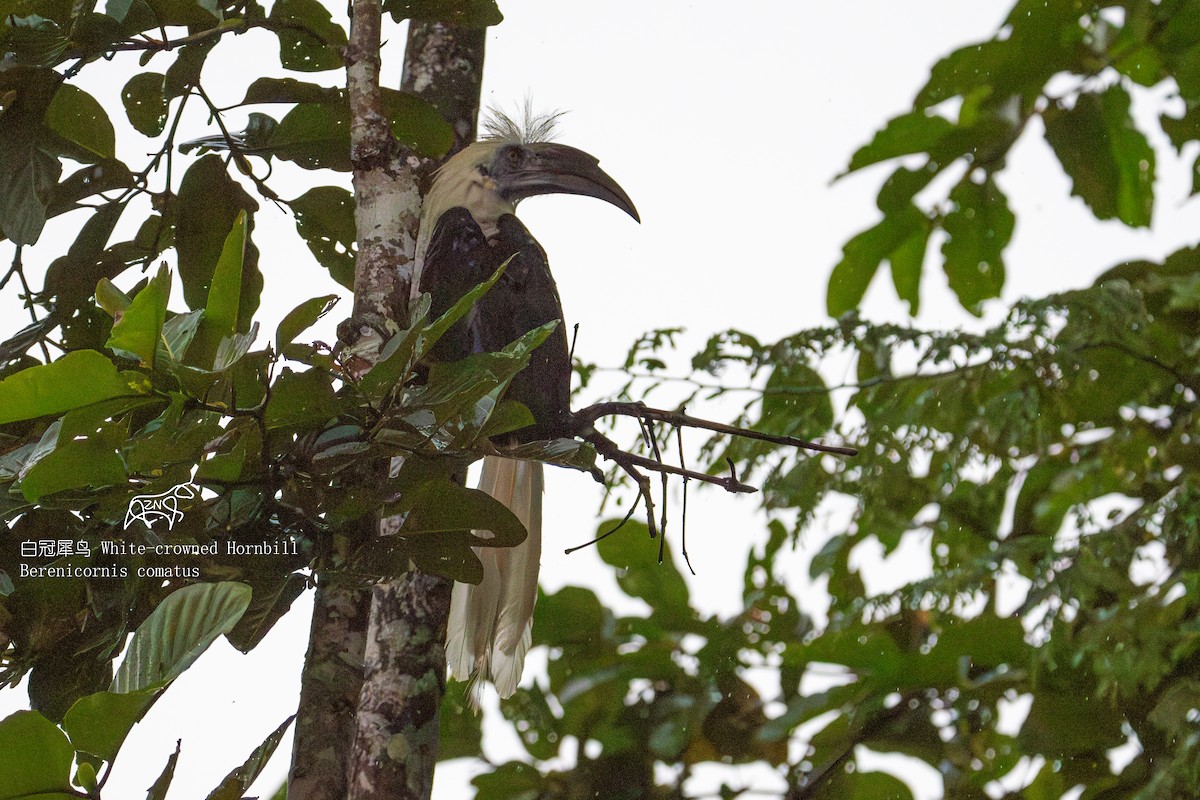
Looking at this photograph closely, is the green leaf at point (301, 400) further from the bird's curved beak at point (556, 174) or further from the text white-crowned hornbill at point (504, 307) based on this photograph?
the bird's curved beak at point (556, 174)

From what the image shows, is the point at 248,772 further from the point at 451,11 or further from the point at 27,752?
the point at 451,11

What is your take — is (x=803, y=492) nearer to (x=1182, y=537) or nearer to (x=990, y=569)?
(x=990, y=569)

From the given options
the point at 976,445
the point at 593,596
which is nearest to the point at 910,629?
the point at 976,445

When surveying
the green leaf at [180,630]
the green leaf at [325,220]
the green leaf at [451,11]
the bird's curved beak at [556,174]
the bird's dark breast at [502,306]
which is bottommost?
the green leaf at [180,630]

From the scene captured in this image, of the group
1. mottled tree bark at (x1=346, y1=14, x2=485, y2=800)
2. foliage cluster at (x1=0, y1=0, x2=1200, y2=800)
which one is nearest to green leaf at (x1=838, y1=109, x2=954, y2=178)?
foliage cluster at (x1=0, y1=0, x2=1200, y2=800)

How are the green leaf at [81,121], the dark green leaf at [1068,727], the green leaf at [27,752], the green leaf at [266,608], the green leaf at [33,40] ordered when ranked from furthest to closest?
the dark green leaf at [1068,727], the green leaf at [81,121], the green leaf at [33,40], the green leaf at [266,608], the green leaf at [27,752]

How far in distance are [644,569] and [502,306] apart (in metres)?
0.90

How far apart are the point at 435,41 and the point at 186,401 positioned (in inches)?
33.6

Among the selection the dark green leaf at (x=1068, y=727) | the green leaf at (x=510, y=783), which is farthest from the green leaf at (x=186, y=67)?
the dark green leaf at (x=1068, y=727)

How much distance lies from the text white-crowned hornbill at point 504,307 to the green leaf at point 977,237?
939mm

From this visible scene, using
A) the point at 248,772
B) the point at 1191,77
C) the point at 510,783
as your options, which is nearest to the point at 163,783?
the point at 248,772

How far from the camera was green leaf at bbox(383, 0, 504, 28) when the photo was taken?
1.19 m

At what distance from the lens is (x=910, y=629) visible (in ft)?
7.29

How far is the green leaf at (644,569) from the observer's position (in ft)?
6.61
